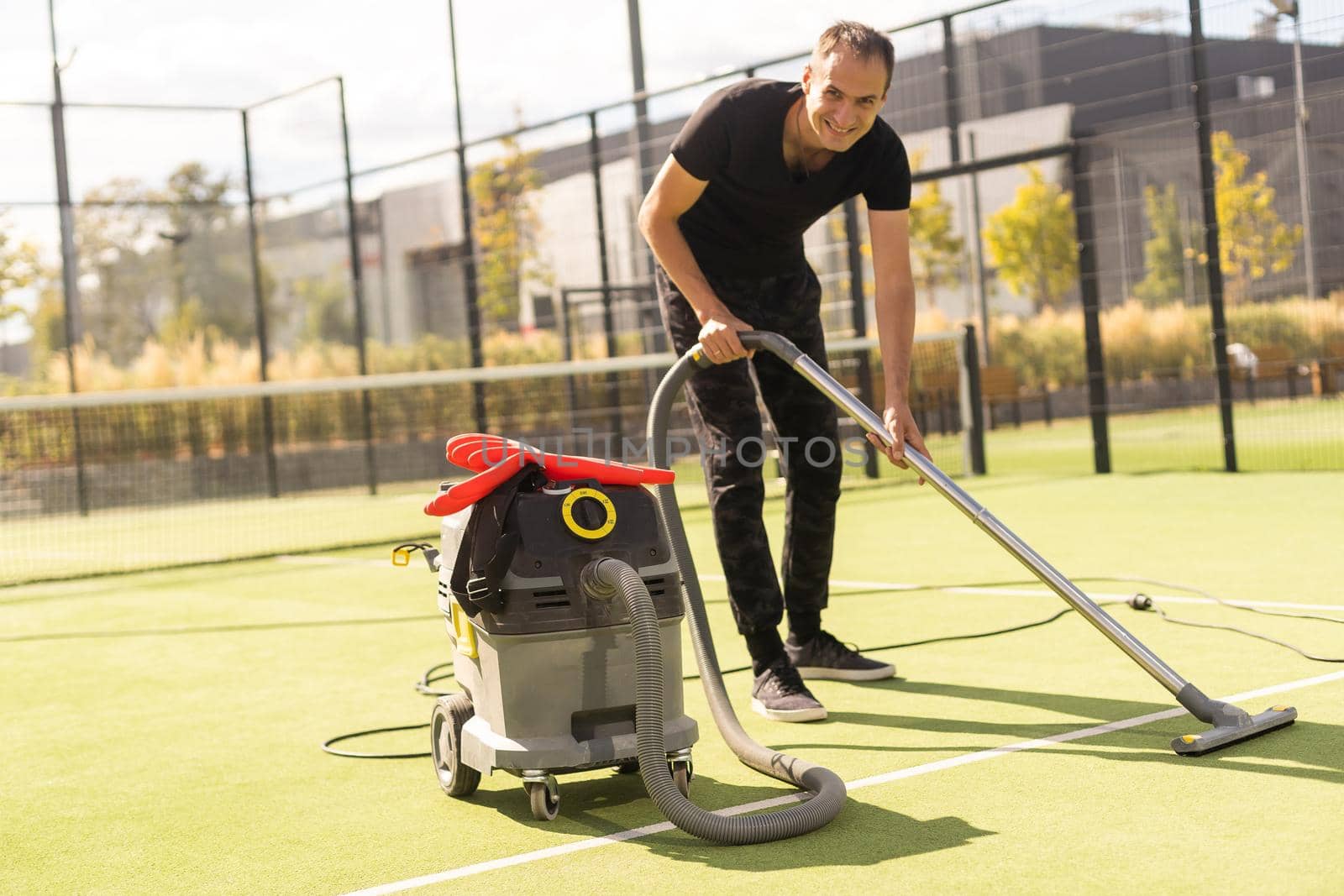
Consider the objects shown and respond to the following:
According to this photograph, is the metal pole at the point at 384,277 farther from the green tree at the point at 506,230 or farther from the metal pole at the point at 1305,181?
the metal pole at the point at 1305,181

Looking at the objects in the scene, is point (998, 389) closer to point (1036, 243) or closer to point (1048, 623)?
point (1036, 243)

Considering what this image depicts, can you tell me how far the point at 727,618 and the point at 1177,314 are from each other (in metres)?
13.7

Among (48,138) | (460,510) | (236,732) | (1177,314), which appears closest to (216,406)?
(48,138)

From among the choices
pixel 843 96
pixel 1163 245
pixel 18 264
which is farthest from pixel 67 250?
pixel 1163 245

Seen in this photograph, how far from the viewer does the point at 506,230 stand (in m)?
14.2

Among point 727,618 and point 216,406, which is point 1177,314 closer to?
point 216,406

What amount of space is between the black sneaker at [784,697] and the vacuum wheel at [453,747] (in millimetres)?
759

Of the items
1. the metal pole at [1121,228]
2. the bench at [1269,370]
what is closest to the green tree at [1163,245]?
the metal pole at [1121,228]

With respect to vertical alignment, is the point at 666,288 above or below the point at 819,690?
above

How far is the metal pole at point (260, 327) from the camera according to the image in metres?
14.2

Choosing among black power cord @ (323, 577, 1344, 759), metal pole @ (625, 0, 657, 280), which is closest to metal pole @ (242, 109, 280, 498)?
metal pole @ (625, 0, 657, 280)

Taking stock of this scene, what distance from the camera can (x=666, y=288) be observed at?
368cm

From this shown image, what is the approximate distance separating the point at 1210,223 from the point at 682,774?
7857mm

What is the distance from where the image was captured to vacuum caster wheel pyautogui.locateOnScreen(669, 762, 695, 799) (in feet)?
8.90
